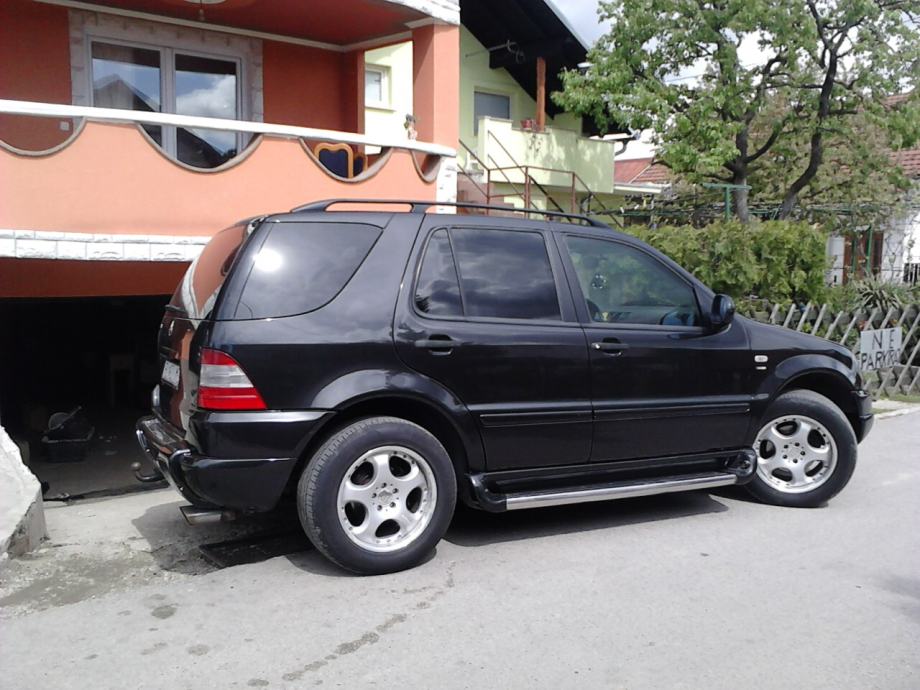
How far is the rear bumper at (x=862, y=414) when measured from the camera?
20.5ft

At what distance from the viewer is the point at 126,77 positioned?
9.92 metres

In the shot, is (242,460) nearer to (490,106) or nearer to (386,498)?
(386,498)

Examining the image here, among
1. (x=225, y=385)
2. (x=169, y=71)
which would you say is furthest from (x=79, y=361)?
(x=225, y=385)

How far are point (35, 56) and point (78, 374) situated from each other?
5.43m

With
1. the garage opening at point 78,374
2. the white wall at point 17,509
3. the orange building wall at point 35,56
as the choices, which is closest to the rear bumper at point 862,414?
the white wall at point 17,509

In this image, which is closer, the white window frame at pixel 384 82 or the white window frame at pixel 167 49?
the white window frame at pixel 167 49

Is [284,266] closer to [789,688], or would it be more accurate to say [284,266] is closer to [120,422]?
[789,688]

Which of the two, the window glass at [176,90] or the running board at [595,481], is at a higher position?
the window glass at [176,90]

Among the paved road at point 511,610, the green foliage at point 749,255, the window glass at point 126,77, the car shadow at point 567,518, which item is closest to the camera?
the paved road at point 511,610

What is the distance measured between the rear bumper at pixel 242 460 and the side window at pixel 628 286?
1907mm

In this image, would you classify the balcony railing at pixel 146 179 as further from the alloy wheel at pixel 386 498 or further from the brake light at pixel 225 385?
the alloy wheel at pixel 386 498

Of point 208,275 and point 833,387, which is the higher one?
point 208,275

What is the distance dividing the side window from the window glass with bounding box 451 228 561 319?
0.26 metres

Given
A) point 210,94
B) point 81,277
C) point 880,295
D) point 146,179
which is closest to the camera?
point 146,179
